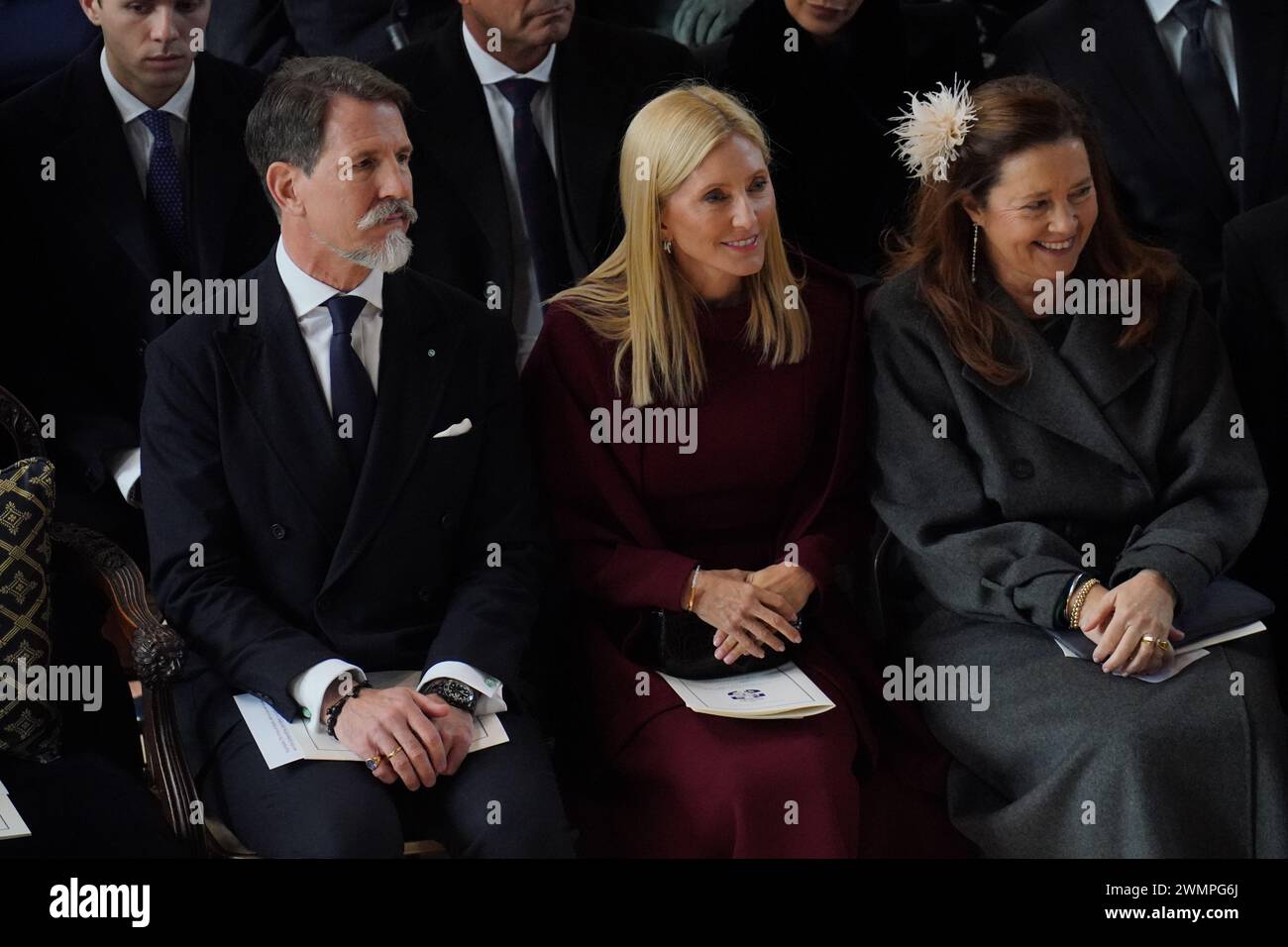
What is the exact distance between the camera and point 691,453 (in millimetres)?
3168

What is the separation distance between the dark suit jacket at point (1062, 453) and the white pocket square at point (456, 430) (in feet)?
2.58

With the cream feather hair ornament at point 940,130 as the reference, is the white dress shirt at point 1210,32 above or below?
above

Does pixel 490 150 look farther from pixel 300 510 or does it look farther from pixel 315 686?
pixel 315 686

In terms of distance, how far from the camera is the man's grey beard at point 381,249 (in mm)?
2932

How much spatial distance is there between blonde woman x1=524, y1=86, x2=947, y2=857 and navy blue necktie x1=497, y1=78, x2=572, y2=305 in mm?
292

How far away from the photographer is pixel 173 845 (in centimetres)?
276

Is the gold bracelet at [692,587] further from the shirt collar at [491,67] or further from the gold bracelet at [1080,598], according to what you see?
the shirt collar at [491,67]

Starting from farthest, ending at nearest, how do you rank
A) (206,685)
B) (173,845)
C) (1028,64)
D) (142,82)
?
1. (1028,64)
2. (142,82)
3. (206,685)
4. (173,845)

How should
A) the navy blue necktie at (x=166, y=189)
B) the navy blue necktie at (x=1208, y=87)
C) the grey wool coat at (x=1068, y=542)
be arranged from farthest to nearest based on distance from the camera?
1. the navy blue necktie at (x=1208, y=87)
2. the navy blue necktie at (x=166, y=189)
3. the grey wool coat at (x=1068, y=542)

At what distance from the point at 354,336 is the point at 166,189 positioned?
72 cm

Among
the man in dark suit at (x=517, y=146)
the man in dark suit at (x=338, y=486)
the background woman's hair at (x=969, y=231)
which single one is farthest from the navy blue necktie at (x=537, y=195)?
the background woman's hair at (x=969, y=231)
